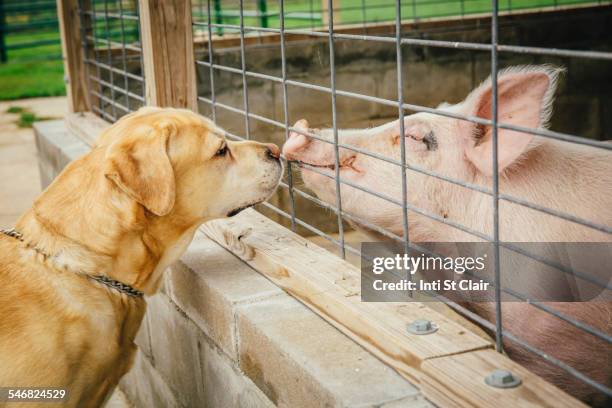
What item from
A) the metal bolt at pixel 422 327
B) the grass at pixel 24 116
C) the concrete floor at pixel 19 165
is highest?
the metal bolt at pixel 422 327

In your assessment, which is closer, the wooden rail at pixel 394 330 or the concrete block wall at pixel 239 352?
the wooden rail at pixel 394 330

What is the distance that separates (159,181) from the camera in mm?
2547

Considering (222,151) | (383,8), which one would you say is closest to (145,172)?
(222,151)

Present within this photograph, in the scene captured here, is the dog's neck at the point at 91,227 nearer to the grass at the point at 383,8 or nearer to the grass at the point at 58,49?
the grass at the point at 383,8

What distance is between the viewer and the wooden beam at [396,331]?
6.22ft

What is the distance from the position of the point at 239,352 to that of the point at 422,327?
28.0 inches

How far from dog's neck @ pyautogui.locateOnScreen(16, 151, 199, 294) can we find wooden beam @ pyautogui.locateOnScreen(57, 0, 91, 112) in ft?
10.4

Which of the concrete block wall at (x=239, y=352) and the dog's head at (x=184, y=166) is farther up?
the dog's head at (x=184, y=166)

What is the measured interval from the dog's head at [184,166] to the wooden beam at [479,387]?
0.99m

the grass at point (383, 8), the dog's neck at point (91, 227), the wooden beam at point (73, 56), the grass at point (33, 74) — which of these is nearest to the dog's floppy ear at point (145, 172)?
the dog's neck at point (91, 227)

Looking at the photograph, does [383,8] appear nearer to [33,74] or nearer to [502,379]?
[33,74]

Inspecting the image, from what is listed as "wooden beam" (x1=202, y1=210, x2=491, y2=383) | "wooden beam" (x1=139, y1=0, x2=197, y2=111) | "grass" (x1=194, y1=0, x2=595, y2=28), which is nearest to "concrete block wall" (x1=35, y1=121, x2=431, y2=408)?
"wooden beam" (x1=202, y1=210, x2=491, y2=383)

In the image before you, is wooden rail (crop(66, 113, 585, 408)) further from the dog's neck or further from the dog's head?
the dog's neck

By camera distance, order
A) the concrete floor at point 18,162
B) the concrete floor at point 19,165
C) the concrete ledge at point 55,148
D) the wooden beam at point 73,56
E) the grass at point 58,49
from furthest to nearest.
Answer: the grass at point 58,49
the concrete floor at point 18,162
the concrete floor at point 19,165
the wooden beam at point 73,56
the concrete ledge at point 55,148
